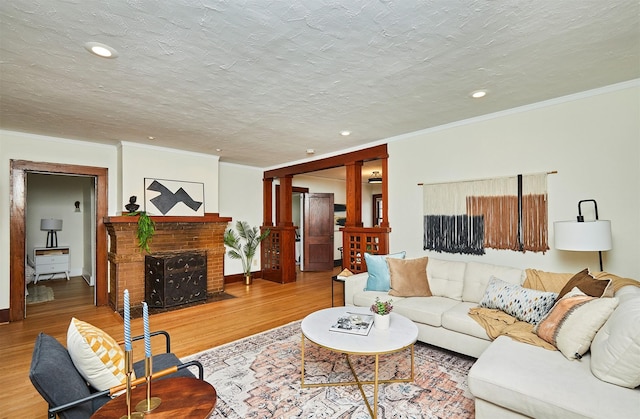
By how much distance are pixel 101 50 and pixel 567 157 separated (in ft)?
13.1

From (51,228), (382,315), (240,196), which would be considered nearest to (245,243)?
(240,196)

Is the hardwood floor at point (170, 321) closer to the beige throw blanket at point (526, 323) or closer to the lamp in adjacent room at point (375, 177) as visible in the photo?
the beige throw blanket at point (526, 323)

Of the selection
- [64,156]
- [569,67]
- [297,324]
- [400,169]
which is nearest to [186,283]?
[297,324]

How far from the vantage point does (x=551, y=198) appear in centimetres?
299

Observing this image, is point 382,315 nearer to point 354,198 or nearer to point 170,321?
point 354,198

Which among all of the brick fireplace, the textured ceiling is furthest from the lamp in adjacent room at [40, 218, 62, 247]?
the textured ceiling

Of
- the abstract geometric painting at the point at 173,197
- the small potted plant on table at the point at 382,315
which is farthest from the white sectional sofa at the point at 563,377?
the abstract geometric painting at the point at 173,197

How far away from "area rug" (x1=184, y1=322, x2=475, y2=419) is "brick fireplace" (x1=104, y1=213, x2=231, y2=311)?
229cm

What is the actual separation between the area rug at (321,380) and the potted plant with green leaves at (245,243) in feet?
10.1

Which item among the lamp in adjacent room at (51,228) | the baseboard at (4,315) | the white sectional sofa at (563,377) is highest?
the lamp in adjacent room at (51,228)

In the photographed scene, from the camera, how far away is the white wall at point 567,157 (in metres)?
2.59

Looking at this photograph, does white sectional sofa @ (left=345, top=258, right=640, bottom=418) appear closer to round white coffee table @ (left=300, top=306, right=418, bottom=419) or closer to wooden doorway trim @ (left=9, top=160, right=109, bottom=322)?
round white coffee table @ (left=300, top=306, right=418, bottom=419)

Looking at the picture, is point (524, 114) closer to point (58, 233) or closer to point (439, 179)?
point (439, 179)

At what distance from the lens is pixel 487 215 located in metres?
3.39
